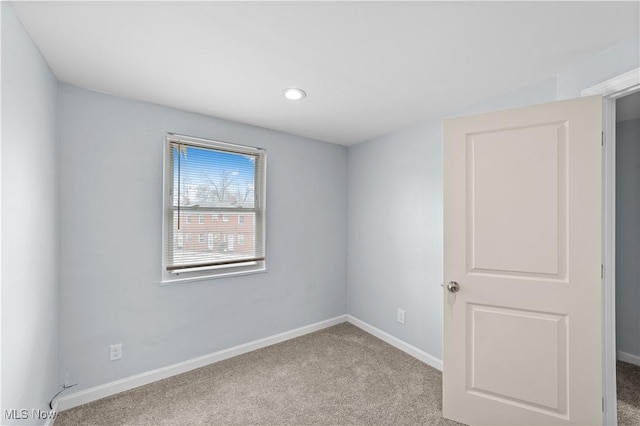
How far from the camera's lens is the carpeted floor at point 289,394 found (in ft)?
6.23

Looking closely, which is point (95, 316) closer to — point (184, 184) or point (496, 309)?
point (184, 184)

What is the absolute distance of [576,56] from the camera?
1635 millimetres

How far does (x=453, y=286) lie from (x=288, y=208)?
6.10ft

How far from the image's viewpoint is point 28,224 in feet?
4.77

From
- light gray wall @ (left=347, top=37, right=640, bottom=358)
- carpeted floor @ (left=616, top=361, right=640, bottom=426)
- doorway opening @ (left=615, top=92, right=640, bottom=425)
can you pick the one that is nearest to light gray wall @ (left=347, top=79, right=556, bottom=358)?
light gray wall @ (left=347, top=37, right=640, bottom=358)

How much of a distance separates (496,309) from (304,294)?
2.01 meters

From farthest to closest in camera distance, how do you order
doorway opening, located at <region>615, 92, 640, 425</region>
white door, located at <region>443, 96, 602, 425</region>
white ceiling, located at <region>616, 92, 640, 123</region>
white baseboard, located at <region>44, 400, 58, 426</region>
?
doorway opening, located at <region>615, 92, 640, 425</region>, white ceiling, located at <region>616, 92, 640, 123</region>, white baseboard, located at <region>44, 400, 58, 426</region>, white door, located at <region>443, 96, 602, 425</region>

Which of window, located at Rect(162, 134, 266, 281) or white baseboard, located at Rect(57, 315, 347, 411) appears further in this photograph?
window, located at Rect(162, 134, 266, 281)

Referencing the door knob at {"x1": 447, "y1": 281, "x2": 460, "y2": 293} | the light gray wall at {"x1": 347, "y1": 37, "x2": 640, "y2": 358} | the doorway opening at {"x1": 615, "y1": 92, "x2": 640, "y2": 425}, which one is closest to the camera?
the door knob at {"x1": 447, "y1": 281, "x2": 460, "y2": 293}

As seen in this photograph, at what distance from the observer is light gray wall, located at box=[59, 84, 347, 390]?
202cm

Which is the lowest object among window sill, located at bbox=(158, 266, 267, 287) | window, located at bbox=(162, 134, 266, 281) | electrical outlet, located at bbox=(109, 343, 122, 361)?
electrical outlet, located at bbox=(109, 343, 122, 361)

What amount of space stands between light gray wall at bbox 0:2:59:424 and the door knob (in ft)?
7.71

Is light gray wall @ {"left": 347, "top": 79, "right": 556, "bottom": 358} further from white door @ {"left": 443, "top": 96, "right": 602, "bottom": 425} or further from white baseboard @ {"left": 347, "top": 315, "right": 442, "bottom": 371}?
white door @ {"left": 443, "top": 96, "right": 602, "bottom": 425}

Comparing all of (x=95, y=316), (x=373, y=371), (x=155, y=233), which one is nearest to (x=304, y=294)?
(x=373, y=371)
